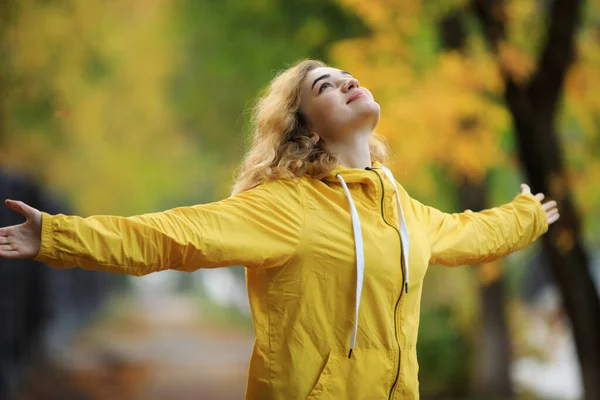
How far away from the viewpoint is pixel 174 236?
10.3ft

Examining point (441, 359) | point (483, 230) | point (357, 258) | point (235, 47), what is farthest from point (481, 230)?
point (235, 47)

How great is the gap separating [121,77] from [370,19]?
1227 centimetres

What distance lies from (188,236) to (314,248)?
48cm

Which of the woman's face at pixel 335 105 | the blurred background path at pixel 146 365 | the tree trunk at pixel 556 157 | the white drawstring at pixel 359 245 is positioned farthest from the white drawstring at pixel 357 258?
the blurred background path at pixel 146 365

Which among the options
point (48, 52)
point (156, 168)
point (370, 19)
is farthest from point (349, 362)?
point (156, 168)

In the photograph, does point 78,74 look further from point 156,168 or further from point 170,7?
point 156,168

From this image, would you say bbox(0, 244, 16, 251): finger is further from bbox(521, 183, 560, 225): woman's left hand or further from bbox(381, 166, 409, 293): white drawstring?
bbox(521, 183, 560, 225): woman's left hand

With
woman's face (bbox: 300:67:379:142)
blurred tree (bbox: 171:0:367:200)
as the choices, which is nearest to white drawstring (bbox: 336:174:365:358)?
woman's face (bbox: 300:67:379:142)

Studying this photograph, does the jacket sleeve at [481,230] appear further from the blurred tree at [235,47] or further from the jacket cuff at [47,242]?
the blurred tree at [235,47]

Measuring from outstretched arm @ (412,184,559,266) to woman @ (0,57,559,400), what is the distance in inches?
5.8

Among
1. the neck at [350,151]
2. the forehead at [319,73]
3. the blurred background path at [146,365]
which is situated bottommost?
the blurred background path at [146,365]

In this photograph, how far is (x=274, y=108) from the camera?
3768 millimetres

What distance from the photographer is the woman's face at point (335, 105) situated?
3592 millimetres

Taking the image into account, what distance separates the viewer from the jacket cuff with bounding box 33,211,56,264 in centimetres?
296
